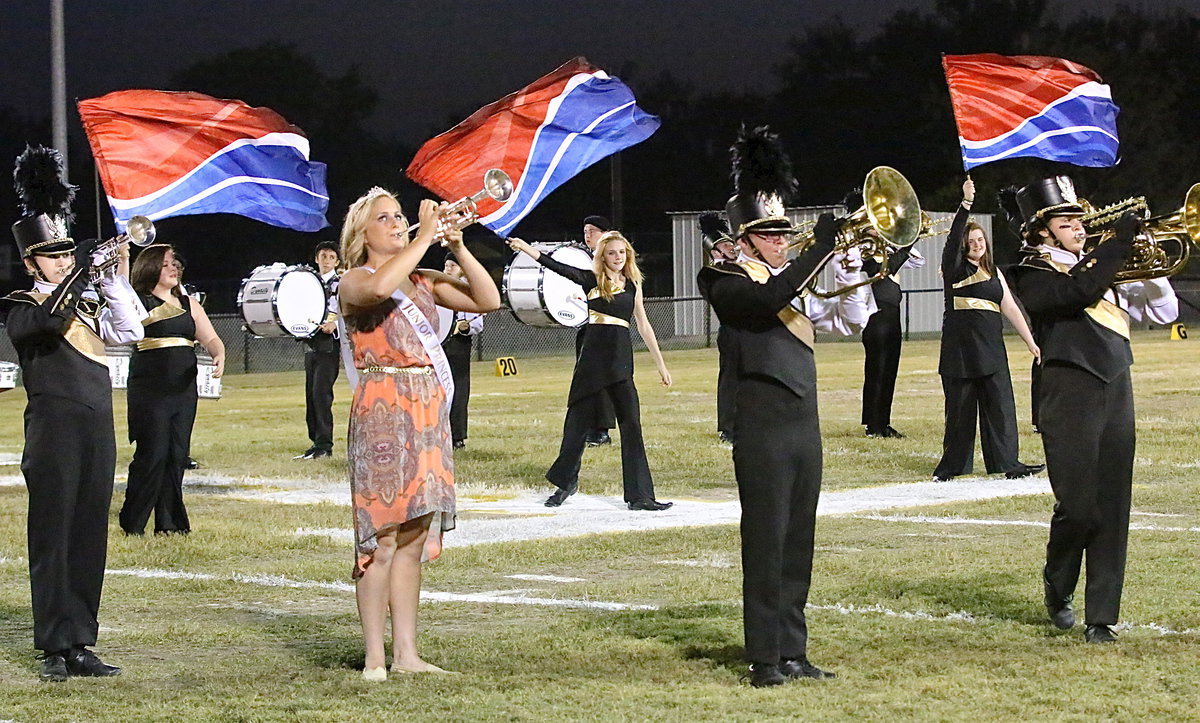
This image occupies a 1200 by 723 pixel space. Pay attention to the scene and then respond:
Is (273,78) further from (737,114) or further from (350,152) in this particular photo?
(737,114)

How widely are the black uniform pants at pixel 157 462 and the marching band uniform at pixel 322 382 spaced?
451 centimetres

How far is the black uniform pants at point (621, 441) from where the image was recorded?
12711 millimetres

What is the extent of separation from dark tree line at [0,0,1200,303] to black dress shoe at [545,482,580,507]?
34.7 metres

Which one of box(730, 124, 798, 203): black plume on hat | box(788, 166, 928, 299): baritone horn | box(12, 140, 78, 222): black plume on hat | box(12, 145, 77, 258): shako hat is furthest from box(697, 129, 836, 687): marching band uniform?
box(12, 140, 78, 222): black plume on hat

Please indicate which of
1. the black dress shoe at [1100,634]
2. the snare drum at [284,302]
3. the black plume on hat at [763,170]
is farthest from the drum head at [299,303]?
the black dress shoe at [1100,634]

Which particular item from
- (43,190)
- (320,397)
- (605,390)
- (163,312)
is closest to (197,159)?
(163,312)

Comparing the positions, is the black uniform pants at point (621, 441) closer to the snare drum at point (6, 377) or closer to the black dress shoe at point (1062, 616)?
the snare drum at point (6, 377)

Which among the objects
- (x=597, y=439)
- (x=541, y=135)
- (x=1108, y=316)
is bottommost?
(x=597, y=439)

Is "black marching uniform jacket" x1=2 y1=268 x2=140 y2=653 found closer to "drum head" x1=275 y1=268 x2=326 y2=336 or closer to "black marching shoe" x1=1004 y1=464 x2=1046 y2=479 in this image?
"black marching shoe" x1=1004 y1=464 x2=1046 y2=479

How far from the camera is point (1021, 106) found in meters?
14.4

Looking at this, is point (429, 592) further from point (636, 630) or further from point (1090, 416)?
point (1090, 416)

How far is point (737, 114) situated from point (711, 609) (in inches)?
2417

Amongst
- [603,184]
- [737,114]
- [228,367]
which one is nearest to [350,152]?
[603,184]

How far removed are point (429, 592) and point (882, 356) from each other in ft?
32.1
